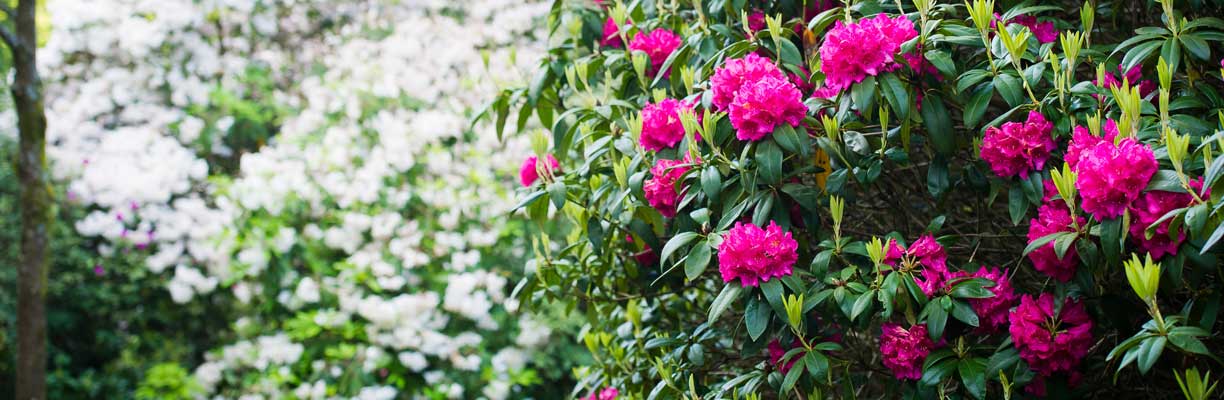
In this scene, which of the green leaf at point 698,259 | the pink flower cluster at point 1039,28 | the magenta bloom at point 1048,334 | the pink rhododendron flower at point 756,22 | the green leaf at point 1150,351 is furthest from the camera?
the pink rhododendron flower at point 756,22

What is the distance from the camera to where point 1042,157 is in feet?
4.11

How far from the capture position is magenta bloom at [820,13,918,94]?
4.18 feet

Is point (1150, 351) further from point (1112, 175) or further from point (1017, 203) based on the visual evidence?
point (1017, 203)

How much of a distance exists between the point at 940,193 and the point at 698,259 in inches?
14.6

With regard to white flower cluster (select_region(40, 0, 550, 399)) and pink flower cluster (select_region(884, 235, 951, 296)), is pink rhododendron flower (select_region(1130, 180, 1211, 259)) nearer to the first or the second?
pink flower cluster (select_region(884, 235, 951, 296))

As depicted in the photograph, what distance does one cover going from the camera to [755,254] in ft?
4.20

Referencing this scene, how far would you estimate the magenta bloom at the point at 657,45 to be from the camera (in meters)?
1.77

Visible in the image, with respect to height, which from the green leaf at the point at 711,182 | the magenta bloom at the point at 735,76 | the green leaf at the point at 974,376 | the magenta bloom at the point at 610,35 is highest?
the magenta bloom at the point at 610,35

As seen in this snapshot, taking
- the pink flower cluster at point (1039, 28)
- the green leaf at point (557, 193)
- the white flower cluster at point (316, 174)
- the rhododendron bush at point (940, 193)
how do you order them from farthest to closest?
the white flower cluster at point (316, 174) → the green leaf at point (557, 193) → the pink flower cluster at point (1039, 28) → the rhododendron bush at point (940, 193)

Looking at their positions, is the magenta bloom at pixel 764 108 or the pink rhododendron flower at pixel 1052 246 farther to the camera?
the magenta bloom at pixel 764 108

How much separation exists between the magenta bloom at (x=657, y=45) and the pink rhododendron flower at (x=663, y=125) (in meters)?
0.28

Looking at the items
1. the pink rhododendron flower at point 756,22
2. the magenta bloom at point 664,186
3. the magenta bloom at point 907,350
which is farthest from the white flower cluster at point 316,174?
the magenta bloom at point 907,350

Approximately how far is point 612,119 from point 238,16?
3881 mm

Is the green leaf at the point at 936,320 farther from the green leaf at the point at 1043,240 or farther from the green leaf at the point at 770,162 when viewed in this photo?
the green leaf at the point at 770,162
